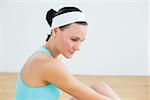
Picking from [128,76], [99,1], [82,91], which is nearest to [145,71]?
[128,76]

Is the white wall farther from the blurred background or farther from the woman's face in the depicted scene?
the woman's face

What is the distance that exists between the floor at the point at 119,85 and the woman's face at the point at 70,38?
6.23 feet

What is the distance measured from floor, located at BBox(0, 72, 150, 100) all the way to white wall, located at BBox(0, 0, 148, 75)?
189mm

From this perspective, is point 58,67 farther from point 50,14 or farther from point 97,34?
point 97,34

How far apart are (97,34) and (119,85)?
0.91 meters

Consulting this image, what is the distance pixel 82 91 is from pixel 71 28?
0.28 m

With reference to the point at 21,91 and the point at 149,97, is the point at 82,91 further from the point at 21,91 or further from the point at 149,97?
the point at 149,97

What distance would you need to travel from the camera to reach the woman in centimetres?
143

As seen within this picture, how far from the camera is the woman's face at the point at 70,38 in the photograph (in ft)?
4.71

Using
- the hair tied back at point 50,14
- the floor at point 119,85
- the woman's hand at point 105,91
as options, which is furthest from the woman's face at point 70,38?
the floor at point 119,85

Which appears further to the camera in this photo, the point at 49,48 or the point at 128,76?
the point at 128,76

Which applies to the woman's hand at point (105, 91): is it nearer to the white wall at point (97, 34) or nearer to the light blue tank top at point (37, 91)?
the light blue tank top at point (37, 91)

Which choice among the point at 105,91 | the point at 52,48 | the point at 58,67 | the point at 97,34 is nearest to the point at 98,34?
the point at 97,34

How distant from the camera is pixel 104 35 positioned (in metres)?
4.64
